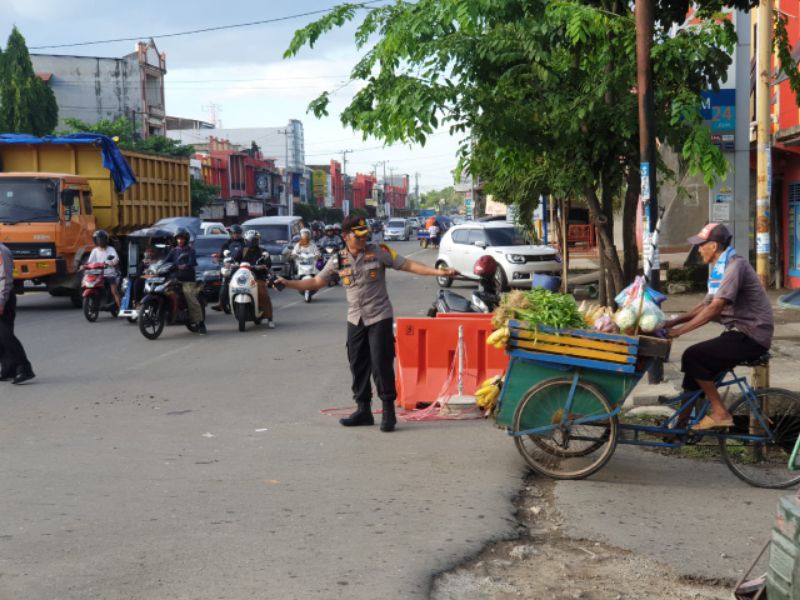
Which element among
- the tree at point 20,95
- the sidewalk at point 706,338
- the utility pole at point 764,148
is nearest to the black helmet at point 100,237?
the sidewalk at point 706,338

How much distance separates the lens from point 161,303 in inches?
627

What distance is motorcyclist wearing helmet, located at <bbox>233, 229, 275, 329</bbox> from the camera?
1734 centimetres

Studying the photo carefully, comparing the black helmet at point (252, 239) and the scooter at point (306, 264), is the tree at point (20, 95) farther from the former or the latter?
the black helmet at point (252, 239)

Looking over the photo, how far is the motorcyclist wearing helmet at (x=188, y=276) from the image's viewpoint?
16.5 m

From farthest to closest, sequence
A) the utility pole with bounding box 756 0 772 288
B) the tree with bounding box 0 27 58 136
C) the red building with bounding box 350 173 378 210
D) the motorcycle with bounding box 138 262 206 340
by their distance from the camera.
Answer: the red building with bounding box 350 173 378 210, the tree with bounding box 0 27 58 136, the motorcycle with bounding box 138 262 206 340, the utility pole with bounding box 756 0 772 288

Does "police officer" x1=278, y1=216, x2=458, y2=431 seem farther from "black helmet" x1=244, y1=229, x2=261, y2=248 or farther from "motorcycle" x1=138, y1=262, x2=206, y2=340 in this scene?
"black helmet" x1=244, y1=229, x2=261, y2=248

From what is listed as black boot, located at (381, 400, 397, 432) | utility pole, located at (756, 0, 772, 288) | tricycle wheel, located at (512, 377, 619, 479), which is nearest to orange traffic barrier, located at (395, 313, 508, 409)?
black boot, located at (381, 400, 397, 432)

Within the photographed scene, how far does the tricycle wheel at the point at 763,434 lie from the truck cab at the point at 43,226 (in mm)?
Answer: 16548

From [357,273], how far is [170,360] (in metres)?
5.36

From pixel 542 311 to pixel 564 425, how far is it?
803mm

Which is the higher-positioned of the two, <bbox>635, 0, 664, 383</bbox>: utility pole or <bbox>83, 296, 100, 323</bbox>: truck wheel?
<bbox>635, 0, 664, 383</bbox>: utility pole

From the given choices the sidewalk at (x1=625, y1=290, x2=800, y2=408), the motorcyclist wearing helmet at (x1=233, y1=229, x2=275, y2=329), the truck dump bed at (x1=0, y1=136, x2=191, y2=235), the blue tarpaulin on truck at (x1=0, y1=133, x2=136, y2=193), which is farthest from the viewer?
the truck dump bed at (x1=0, y1=136, x2=191, y2=235)

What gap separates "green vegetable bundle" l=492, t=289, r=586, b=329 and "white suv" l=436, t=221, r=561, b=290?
16.6m

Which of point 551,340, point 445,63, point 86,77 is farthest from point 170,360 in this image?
point 86,77
